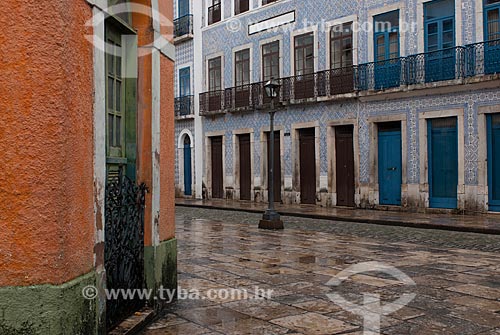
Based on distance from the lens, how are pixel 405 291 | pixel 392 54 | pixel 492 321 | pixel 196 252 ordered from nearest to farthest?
1. pixel 492 321
2. pixel 405 291
3. pixel 196 252
4. pixel 392 54

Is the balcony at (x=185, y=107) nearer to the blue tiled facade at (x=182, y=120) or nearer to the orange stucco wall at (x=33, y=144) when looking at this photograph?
the blue tiled facade at (x=182, y=120)

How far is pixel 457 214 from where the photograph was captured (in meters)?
16.4

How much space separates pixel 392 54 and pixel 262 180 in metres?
7.22

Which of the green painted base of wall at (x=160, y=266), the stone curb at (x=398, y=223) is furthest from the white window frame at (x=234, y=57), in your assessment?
the green painted base of wall at (x=160, y=266)

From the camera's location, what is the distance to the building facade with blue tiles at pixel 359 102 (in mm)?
16141

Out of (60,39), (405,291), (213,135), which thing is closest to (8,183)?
(60,39)

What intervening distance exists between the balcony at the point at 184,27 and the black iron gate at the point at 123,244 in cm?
2280

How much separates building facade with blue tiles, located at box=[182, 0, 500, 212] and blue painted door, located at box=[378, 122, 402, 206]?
4 cm

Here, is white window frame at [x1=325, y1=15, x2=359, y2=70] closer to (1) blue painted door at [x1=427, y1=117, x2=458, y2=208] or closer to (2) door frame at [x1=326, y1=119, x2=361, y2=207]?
(2) door frame at [x1=326, y1=119, x2=361, y2=207]

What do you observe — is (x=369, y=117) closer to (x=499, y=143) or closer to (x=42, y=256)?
(x=499, y=143)

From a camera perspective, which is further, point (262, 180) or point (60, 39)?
point (262, 180)

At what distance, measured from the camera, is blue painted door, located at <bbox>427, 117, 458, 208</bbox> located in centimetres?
1683

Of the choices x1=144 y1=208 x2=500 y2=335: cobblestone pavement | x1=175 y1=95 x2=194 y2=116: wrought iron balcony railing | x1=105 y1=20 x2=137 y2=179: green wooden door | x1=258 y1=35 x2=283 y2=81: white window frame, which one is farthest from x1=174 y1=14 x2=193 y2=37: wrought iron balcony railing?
x1=105 y1=20 x2=137 y2=179: green wooden door

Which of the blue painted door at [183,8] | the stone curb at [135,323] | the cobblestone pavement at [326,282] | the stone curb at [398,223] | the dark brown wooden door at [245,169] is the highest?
the blue painted door at [183,8]
